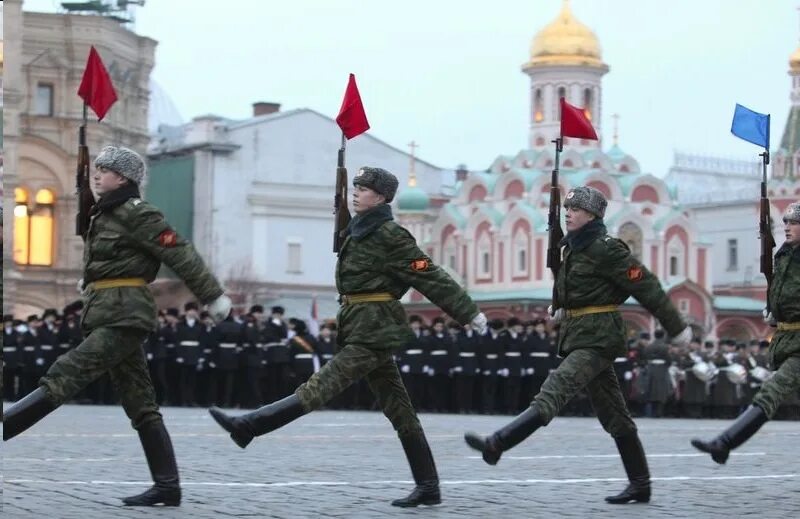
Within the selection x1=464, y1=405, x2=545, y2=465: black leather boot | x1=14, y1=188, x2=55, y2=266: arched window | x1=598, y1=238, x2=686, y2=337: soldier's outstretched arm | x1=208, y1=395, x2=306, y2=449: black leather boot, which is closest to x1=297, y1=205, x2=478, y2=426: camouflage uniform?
x1=208, y1=395, x2=306, y2=449: black leather boot

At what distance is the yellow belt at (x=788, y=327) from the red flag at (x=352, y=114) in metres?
2.72

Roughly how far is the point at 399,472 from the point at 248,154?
229ft

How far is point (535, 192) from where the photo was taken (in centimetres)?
8919

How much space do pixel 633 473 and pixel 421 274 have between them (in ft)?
5.50

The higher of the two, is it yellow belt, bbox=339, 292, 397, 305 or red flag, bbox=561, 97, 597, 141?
red flag, bbox=561, 97, 597, 141

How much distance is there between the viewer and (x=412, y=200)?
90.6m

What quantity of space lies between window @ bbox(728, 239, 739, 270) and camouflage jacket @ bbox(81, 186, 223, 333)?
316 ft

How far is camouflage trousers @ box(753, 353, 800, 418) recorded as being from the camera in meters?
11.6

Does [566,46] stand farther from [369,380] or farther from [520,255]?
[369,380]

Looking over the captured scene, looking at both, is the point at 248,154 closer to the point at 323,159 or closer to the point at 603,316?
the point at 323,159

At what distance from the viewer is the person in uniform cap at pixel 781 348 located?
454 inches

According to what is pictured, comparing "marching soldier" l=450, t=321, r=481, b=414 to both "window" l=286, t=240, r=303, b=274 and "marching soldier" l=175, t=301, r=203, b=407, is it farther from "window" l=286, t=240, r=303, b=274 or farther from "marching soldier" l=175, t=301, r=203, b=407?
"window" l=286, t=240, r=303, b=274

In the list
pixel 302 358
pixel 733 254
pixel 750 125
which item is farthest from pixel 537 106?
pixel 750 125

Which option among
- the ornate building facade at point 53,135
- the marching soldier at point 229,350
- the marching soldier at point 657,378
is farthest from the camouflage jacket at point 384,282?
the ornate building facade at point 53,135
